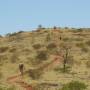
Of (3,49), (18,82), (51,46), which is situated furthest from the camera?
(3,49)

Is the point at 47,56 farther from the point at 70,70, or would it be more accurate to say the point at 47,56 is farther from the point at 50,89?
the point at 50,89

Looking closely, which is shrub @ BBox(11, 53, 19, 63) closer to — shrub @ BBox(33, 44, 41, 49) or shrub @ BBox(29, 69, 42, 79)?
shrub @ BBox(33, 44, 41, 49)

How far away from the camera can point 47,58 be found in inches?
2968

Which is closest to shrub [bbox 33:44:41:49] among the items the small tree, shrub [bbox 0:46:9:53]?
the small tree

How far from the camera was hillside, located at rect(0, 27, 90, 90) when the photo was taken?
61875 mm

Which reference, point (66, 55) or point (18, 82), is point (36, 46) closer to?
point (66, 55)

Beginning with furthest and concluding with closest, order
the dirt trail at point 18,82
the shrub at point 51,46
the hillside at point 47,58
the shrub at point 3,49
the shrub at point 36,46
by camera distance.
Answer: the shrub at point 3,49 < the shrub at point 36,46 < the shrub at point 51,46 < the hillside at point 47,58 < the dirt trail at point 18,82

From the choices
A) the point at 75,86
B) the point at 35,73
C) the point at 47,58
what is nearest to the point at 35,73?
the point at 35,73

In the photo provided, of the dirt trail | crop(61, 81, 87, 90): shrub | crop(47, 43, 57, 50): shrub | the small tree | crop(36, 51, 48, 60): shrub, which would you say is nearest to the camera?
crop(61, 81, 87, 90): shrub

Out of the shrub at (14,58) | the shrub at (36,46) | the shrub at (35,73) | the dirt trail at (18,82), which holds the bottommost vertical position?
the dirt trail at (18,82)

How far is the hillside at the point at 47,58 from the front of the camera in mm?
61875

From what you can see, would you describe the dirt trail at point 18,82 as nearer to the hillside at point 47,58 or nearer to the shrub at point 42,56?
the hillside at point 47,58

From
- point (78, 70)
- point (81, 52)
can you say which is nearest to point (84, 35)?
point (81, 52)

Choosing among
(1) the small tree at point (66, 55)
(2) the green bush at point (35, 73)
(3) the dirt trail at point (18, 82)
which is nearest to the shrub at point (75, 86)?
(3) the dirt trail at point (18, 82)
